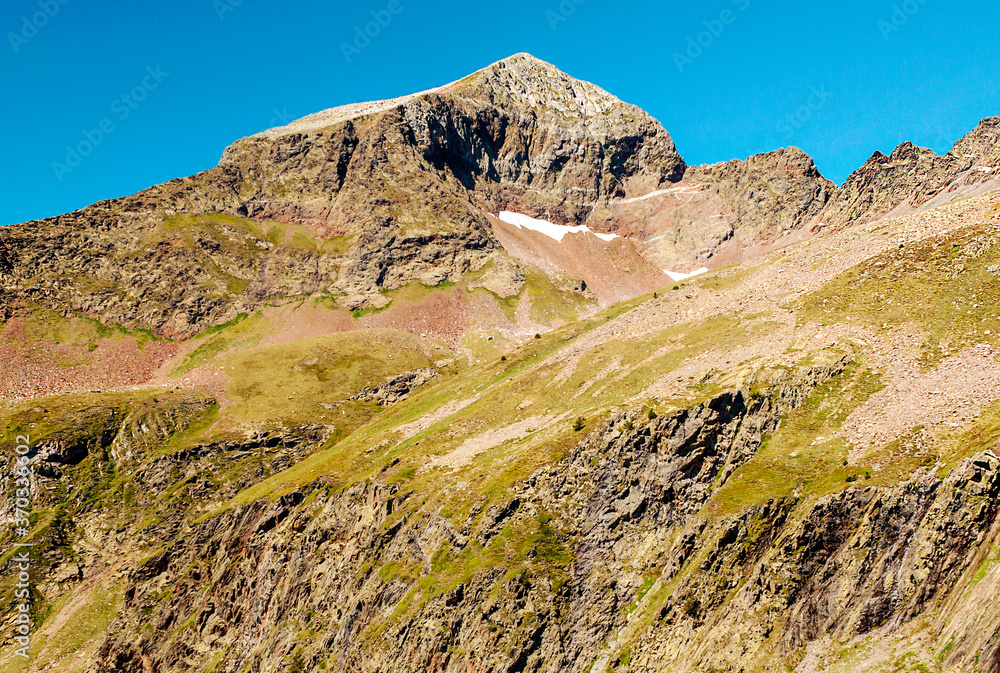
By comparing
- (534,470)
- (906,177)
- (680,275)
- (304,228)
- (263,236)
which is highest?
(263,236)

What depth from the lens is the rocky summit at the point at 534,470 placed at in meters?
38.8

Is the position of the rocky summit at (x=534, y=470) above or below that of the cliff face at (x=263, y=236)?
below

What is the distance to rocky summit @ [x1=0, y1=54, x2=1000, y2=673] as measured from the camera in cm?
3878

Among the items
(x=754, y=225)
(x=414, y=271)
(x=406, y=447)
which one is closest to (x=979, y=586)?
(x=406, y=447)

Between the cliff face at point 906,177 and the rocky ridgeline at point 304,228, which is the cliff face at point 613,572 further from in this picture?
the cliff face at point 906,177

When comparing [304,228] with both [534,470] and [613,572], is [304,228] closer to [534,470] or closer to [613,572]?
[534,470]

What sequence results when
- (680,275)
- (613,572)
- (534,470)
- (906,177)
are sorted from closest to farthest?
1. (613,572)
2. (534,470)
3. (906,177)
4. (680,275)

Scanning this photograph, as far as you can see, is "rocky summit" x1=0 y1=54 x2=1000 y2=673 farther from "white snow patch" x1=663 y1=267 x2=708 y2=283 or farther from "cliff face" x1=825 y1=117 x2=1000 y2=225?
"white snow patch" x1=663 y1=267 x2=708 y2=283

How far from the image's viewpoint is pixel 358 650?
165ft

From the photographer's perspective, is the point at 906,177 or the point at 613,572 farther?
the point at 906,177

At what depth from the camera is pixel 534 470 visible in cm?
5472

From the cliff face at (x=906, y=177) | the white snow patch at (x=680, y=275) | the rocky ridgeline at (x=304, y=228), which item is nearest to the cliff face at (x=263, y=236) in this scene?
the rocky ridgeline at (x=304, y=228)

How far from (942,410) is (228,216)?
173m

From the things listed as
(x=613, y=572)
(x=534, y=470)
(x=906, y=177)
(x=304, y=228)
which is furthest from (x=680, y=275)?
(x=613, y=572)
